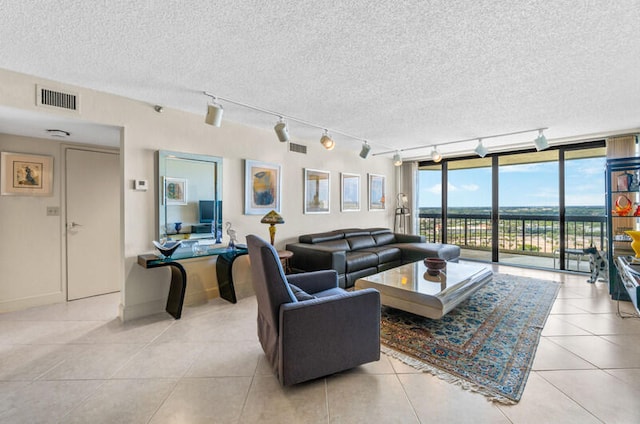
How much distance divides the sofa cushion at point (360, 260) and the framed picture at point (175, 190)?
2.32 meters

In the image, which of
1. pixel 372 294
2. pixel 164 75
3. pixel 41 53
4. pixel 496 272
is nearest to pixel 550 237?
pixel 496 272

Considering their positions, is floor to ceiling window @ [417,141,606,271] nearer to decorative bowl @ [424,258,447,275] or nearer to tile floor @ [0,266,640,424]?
tile floor @ [0,266,640,424]

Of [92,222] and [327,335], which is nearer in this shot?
[327,335]

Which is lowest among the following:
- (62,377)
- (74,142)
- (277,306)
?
(62,377)

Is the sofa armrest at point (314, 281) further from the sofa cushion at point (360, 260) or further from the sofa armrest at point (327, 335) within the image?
the sofa cushion at point (360, 260)

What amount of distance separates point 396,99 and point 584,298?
339cm

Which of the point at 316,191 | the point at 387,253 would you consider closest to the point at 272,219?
the point at 316,191

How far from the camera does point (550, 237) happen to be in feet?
18.4

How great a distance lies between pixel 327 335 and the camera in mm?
1831

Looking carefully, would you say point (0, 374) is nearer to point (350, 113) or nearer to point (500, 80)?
point (350, 113)

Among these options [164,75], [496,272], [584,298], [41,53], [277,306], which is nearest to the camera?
[277,306]

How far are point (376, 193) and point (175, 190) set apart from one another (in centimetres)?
420

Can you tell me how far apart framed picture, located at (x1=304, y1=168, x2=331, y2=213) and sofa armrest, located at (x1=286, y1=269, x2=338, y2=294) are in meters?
2.24

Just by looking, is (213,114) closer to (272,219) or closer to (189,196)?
(189,196)
